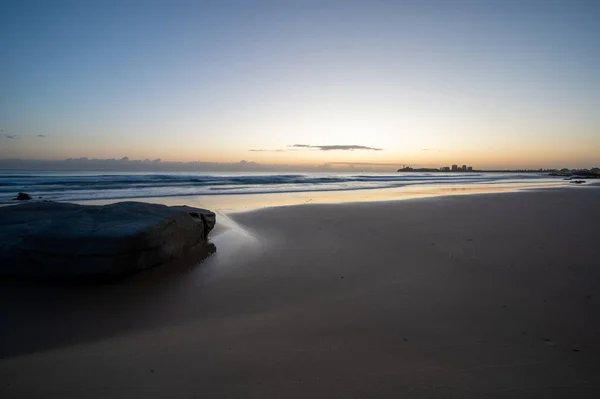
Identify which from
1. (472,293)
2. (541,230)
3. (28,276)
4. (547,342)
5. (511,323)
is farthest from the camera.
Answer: (541,230)

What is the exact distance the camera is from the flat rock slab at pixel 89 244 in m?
4.03

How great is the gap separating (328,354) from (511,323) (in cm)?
185

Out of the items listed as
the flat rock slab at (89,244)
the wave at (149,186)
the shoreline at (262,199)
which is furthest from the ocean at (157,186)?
the flat rock slab at (89,244)

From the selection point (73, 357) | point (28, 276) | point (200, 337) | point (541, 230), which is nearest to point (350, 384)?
point (200, 337)

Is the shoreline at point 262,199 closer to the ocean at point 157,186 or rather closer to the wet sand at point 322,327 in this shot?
the ocean at point 157,186

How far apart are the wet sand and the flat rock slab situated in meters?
0.21

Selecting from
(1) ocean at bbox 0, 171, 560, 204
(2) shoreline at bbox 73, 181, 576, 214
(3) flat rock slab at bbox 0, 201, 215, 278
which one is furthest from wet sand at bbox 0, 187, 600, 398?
(1) ocean at bbox 0, 171, 560, 204

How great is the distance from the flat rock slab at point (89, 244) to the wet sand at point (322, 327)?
214mm

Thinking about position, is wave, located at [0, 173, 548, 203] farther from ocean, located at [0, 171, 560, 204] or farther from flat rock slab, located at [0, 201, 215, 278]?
flat rock slab, located at [0, 201, 215, 278]

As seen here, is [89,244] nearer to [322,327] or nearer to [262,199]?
[322,327]

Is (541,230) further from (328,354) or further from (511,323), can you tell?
(328,354)

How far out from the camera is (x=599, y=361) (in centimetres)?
254

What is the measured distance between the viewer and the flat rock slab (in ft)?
13.2

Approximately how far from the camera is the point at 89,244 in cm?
404
